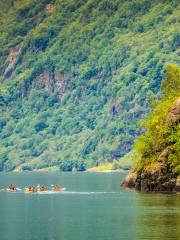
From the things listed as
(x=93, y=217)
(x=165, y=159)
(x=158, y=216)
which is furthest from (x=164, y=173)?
(x=158, y=216)

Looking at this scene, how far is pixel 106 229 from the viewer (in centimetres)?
12444

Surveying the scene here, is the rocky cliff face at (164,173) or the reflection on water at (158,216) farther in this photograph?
the rocky cliff face at (164,173)

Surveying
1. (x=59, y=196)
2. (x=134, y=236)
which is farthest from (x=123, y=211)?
(x=59, y=196)

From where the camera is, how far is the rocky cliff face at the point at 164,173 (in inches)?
7372

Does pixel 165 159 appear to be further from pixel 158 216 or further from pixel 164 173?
pixel 158 216

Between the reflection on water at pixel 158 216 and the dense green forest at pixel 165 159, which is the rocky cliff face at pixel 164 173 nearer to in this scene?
the dense green forest at pixel 165 159

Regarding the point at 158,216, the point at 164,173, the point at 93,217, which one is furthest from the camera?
the point at 164,173

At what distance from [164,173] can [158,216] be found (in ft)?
164

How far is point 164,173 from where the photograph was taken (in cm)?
18850

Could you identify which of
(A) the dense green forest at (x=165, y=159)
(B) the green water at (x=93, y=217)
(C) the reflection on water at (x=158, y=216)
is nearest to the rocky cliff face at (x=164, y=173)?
(A) the dense green forest at (x=165, y=159)

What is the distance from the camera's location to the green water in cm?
11831

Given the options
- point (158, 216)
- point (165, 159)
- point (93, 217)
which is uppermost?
point (165, 159)

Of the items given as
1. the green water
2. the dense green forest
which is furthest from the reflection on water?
the dense green forest

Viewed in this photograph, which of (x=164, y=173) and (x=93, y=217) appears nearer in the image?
(x=93, y=217)
